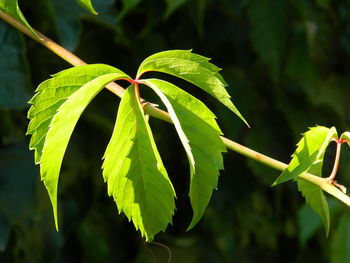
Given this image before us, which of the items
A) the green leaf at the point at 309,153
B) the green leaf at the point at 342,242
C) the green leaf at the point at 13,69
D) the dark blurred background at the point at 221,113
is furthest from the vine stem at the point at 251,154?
the green leaf at the point at 342,242

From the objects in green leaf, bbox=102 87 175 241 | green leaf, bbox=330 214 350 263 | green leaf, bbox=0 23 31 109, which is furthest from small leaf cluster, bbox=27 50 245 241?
green leaf, bbox=330 214 350 263

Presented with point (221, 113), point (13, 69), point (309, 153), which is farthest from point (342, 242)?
point (309, 153)

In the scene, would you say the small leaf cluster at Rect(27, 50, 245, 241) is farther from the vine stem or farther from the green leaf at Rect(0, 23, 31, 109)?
the green leaf at Rect(0, 23, 31, 109)

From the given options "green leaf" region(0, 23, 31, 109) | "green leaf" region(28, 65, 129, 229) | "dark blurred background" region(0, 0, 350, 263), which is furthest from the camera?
"dark blurred background" region(0, 0, 350, 263)

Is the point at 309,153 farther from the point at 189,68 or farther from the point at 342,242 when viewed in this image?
the point at 342,242

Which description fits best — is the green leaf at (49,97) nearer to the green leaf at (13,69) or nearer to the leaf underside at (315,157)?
the leaf underside at (315,157)

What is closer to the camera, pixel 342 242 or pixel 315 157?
pixel 315 157

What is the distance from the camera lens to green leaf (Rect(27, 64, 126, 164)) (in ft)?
1.59

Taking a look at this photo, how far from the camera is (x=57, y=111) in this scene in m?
0.48

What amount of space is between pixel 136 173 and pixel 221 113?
0.86 m

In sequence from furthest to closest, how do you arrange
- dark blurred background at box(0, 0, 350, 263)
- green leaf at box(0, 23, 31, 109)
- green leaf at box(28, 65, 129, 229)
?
1. dark blurred background at box(0, 0, 350, 263)
2. green leaf at box(0, 23, 31, 109)
3. green leaf at box(28, 65, 129, 229)

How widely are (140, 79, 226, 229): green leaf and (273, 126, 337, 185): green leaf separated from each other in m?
0.05

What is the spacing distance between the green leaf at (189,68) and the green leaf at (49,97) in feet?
0.16

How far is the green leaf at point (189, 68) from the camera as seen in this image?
1.62ft
